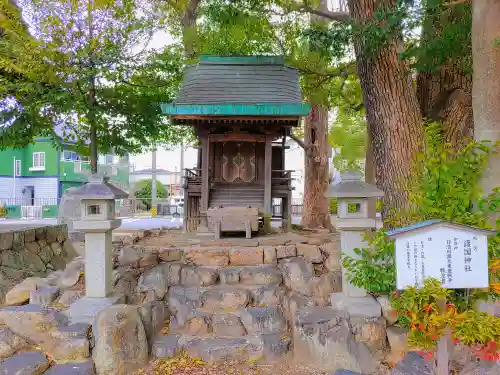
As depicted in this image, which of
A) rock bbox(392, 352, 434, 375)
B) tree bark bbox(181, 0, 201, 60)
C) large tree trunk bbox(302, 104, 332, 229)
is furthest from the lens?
large tree trunk bbox(302, 104, 332, 229)

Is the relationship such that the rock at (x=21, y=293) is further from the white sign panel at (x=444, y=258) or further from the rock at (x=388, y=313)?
the white sign panel at (x=444, y=258)

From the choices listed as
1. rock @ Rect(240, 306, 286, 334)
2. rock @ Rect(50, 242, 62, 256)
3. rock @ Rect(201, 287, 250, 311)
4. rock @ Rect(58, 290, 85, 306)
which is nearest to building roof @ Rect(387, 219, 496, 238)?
rock @ Rect(240, 306, 286, 334)

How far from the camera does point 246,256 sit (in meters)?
6.77

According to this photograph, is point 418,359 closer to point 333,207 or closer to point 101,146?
point 101,146

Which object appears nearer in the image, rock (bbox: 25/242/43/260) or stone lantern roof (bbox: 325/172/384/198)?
stone lantern roof (bbox: 325/172/384/198)

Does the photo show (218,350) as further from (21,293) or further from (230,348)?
(21,293)

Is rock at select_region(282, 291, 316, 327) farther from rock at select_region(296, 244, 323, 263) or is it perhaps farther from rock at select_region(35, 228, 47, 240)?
rock at select_region(35, 228, 47, 240)

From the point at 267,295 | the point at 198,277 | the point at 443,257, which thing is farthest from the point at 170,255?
the point at 443,257

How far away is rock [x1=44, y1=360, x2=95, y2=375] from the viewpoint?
A: 15.0ft

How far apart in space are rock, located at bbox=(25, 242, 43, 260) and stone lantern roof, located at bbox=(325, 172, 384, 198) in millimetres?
8069

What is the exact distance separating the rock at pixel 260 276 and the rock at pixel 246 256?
324mm

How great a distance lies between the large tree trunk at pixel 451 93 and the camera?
6633 mm

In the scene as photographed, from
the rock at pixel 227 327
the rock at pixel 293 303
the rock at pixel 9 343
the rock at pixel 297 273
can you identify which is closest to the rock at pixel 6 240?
the rock at pixel 9 343

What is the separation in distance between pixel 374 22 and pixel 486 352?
524cm
